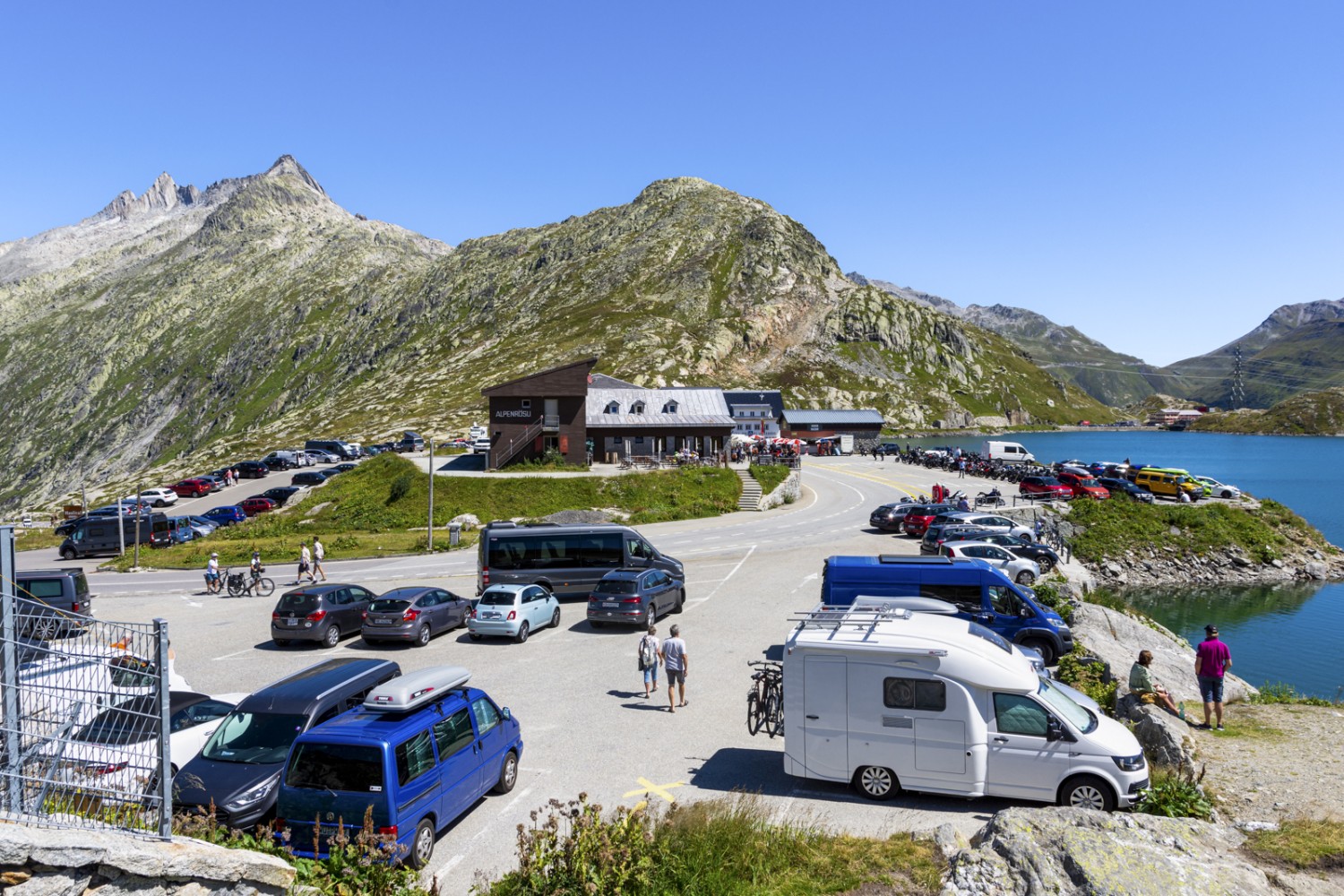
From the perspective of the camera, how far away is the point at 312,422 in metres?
150

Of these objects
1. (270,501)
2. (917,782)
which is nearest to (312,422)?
(270,501)

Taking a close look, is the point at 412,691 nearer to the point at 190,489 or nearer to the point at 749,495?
the point at 749,495

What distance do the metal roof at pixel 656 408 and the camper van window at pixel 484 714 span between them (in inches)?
2441

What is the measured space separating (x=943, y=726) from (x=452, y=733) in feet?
25.7

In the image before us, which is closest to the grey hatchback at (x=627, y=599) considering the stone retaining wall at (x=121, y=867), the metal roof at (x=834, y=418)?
the stone retaining wall at (x=121, y=867)

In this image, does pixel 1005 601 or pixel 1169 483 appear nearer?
pixel 1005 601

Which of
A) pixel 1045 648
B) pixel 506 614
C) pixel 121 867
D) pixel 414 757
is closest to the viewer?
pixel 121 867

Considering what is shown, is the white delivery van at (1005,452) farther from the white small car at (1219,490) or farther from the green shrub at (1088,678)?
the green shrub at (1088,678)

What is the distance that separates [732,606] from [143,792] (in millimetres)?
23851

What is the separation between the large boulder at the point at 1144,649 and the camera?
20.6 m

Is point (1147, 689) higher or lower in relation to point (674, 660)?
lower

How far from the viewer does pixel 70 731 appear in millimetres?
6855

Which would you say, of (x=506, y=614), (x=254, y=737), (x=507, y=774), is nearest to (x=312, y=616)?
(x=506, y=614)

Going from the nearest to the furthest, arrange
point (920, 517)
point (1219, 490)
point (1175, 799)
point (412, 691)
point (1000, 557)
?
point (1175, 799), point (412, 691), point (1000, 557), point (920, 517), point (1219, 490)
